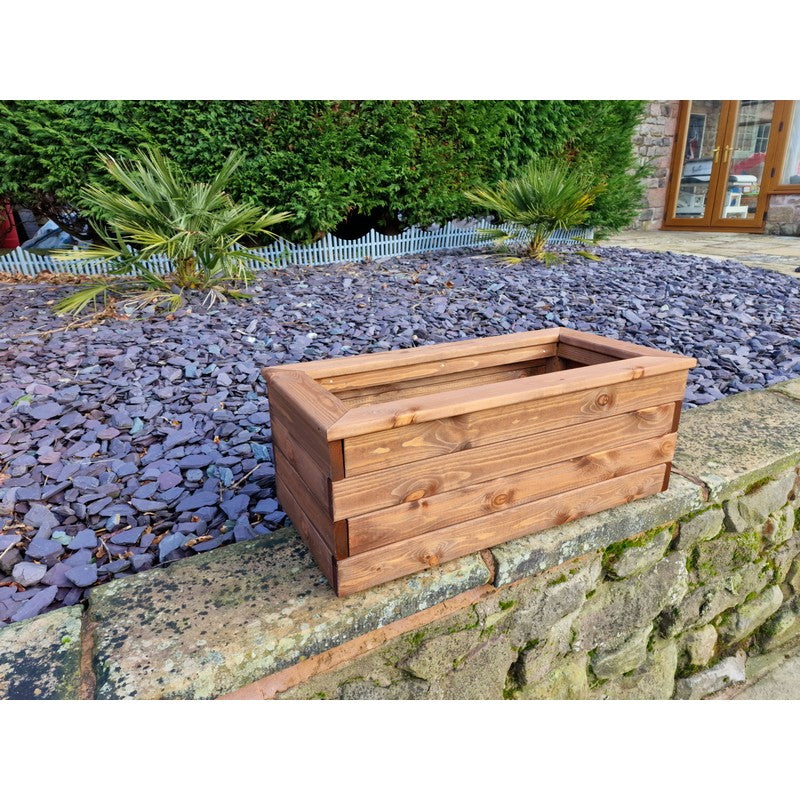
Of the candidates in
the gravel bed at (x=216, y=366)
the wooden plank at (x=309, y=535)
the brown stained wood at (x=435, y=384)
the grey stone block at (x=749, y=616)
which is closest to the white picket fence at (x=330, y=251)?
the gravel bed at (x=216, y=366)

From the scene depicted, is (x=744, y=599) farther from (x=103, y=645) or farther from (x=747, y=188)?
(x=747, y=188)

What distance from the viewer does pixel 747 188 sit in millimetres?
8227

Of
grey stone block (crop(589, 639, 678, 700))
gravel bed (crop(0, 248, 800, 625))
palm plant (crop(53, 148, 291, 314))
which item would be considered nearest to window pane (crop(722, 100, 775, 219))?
gravel bed (crop(0, 248, 800, 625))

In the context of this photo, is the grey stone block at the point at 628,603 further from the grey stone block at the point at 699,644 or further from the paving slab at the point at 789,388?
the paving slab at the point at 789,388

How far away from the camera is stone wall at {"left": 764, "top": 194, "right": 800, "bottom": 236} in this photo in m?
7.74

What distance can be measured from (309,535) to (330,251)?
3718 mm

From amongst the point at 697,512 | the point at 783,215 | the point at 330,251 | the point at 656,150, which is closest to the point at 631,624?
the point at 697,512

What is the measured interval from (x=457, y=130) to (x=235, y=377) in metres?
3.49

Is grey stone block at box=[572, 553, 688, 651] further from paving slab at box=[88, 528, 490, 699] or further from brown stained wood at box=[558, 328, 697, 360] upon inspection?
brown stained wood at box=[558, 328, 697, 360]

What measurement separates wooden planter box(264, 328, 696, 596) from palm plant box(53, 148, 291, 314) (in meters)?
2.15

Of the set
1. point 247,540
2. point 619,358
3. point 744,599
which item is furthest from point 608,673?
point 247,540

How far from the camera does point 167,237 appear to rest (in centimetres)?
329

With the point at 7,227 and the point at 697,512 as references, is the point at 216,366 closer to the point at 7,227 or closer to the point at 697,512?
the point at 697,512

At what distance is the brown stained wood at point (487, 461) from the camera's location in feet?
3.49
